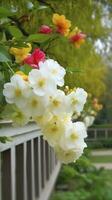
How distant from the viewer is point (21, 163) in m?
6.89

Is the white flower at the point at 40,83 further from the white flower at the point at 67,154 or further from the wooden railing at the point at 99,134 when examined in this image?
the wooden railing at the point at 99,134

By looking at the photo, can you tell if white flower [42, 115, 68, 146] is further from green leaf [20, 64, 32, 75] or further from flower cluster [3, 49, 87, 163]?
green leaf [20, 64, 32, 75]

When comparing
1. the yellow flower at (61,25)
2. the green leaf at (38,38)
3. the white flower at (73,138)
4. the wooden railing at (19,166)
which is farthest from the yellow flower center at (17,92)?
the wooden railing at (19,166)

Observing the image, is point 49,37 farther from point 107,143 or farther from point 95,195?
point 107,143

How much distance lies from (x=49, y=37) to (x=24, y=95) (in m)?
0.55

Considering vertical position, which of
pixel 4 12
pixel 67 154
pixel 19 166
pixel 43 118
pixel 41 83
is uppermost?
pixel 4 12

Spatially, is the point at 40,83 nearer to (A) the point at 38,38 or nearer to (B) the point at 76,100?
(B) the point at 76,100

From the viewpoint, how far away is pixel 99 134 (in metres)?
37.5

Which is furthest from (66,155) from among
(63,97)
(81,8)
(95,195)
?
(95,195)

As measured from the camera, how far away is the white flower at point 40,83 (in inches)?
67.0

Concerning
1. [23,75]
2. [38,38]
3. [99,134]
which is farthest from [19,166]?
[99,134]

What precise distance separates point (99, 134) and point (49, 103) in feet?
118

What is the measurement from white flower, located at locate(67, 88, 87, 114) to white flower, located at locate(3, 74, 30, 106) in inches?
6.2

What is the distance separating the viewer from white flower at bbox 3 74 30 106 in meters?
1.71
